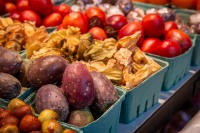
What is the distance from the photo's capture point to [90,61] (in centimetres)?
143

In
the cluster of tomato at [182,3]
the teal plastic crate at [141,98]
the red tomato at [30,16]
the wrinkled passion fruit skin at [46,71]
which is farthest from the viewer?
the cluster of tomato at [182,3]

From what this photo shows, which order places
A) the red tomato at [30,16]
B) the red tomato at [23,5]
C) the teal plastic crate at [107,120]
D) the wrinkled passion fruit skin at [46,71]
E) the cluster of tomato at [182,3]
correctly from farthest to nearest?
the cluster of tomato at [182,3], the red tomato at [23,5], the red tomato at [30,16], the wrinkled passion fruit skin at [46,71], the teal plastic crate at [107,120]

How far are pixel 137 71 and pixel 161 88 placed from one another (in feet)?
0.95

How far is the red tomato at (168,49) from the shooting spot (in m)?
1.68

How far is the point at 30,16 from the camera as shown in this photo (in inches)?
76.6

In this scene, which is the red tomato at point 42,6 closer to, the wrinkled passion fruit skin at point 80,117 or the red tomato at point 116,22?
the red tomato at point 116,22

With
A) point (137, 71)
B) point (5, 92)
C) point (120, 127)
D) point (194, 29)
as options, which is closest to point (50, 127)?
point (5, 92)

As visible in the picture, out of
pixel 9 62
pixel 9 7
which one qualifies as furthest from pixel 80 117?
pixel 9 7

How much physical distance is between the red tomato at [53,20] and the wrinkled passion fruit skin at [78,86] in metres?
0.86

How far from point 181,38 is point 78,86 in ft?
2.77

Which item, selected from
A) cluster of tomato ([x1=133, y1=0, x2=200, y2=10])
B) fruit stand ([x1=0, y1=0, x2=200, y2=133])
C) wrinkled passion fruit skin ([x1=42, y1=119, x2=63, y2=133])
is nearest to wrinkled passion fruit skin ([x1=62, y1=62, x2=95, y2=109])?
fruit stand ([x1=0, y1=0, x2=200, y2=133])

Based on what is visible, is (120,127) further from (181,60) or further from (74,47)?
(181,60)

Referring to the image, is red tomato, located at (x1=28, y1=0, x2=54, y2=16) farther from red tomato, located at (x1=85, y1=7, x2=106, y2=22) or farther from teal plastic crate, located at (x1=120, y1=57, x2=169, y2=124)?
teal plastic crate, located at (x1=120, y1=57, x2=169, y2=124)

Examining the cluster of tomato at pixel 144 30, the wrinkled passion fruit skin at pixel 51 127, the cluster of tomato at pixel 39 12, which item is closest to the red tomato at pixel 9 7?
the cluster of tomato at pixel 39 12
